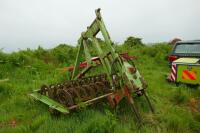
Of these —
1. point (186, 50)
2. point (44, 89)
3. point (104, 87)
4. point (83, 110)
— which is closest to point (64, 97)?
point (83, 110)

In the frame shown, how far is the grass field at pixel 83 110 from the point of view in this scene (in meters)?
5.00

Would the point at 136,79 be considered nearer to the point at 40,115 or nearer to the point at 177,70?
the point at 40,115

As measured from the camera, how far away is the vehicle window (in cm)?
912

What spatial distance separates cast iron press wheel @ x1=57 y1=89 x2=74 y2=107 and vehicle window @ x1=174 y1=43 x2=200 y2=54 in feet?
17.1

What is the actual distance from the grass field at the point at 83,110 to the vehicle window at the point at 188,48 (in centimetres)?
112

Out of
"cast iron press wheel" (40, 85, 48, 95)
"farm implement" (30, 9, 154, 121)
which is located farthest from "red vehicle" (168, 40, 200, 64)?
"cast iron press wheel" (40, 85, 48, 95)

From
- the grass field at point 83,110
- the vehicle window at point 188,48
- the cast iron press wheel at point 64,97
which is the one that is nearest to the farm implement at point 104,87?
the cast iron press wheel at point 64,97

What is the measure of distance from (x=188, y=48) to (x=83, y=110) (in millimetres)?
5322

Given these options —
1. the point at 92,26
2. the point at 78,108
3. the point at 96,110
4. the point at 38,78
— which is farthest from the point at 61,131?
the point at 38,78

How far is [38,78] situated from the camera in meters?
9.14

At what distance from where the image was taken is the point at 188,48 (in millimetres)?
9336

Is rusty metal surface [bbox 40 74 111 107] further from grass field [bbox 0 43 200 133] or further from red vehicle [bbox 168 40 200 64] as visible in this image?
red vehicle [bbox 168 40 200 64]

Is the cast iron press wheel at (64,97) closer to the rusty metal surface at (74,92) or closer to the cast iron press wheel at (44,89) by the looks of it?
the rusty metal surface at (74,92)

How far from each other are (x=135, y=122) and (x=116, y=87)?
0.87 m
